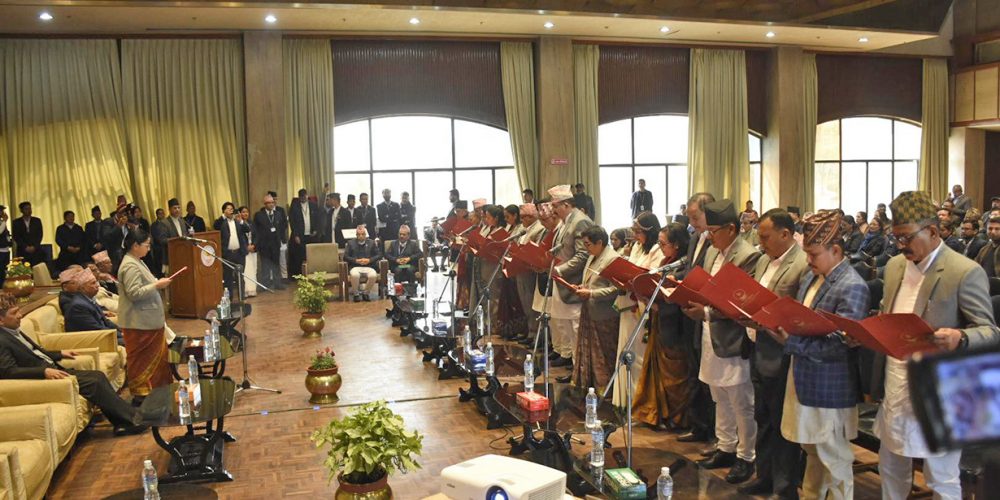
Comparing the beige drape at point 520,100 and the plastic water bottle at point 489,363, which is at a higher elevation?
the beige drape at point 520,100

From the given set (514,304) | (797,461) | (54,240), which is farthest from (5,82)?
(797,461)

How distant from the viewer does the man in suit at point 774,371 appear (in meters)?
4.12

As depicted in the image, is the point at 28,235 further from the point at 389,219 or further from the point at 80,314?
the point at 80,314

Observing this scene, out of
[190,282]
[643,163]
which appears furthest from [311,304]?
[643,163]

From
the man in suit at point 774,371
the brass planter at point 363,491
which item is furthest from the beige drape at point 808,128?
the brass planter at point 363,491

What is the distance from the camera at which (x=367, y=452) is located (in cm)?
346

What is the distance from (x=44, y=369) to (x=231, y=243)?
6661mm

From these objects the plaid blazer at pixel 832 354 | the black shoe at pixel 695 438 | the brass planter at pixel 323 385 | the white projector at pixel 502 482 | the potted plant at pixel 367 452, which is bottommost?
the black shoe at pixel 695 438

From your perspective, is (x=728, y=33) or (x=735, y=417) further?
(x=728, y=33)

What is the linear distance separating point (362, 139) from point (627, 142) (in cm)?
507

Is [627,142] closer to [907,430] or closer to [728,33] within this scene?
[728,33]

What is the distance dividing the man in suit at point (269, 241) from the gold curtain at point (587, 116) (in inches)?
217

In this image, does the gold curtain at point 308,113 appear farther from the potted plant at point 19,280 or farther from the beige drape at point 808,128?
the beige drape at point 808,128

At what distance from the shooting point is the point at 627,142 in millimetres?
16688
